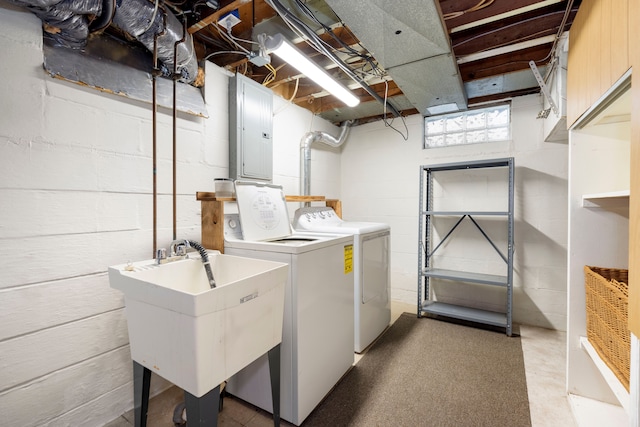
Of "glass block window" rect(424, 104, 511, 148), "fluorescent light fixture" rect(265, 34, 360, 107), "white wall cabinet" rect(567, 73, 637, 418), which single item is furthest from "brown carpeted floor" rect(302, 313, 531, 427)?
"fluorescent light fixture" rect(265, 34, 360, 107)

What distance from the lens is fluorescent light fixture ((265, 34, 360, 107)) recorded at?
1.69 metres

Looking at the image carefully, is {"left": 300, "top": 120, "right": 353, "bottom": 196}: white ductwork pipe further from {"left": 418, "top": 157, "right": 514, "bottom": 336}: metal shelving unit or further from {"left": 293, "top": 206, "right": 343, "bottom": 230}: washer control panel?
{"left": 418, "top": 157, "right": 514, "bottom": 336}: metal shelving unit

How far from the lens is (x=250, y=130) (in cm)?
231

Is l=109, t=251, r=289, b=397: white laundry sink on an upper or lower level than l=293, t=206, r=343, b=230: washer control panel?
lower

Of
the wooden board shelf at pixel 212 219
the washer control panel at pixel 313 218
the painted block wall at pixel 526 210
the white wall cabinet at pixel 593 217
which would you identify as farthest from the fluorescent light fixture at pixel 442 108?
the wooden board shelf at pixel 212 219

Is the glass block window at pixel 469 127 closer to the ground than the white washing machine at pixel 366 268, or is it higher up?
higher up

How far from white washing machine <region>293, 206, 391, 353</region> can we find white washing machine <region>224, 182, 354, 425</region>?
8.5 inches

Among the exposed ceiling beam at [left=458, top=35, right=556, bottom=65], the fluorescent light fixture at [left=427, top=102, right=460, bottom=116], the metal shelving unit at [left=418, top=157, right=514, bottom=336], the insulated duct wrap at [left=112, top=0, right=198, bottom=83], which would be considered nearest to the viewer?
the insulated duct wrap at [left=112, top=0, right=198, bottom=83]

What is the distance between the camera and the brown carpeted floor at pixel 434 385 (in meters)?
1.55

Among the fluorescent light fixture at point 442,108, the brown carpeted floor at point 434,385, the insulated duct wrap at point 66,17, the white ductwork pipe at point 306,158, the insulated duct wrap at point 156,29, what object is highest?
the fluorescent light fixture at point 442,108

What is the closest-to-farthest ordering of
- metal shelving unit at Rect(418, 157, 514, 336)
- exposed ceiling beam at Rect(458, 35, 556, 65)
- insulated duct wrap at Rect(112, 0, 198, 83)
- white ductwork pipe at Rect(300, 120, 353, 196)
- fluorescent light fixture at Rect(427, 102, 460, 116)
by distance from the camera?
insulated duct wrap at Rect(112, 0, 198, 83) → exposed ceiling beam at Rect(458, 35, 556, 65) → metal shelving unit at Rect(418, 157, 514, 336) → fluorescent light fixture at Rect(427, 102, 460, 116) → white ductwork pipe at Rect(300, 120, 353, 196)

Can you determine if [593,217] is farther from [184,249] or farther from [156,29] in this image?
[156,29]

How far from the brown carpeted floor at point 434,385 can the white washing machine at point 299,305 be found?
162 mm

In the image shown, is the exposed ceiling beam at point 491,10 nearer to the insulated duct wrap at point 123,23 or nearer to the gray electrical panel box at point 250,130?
the gray electrical panel box at point 250,130
